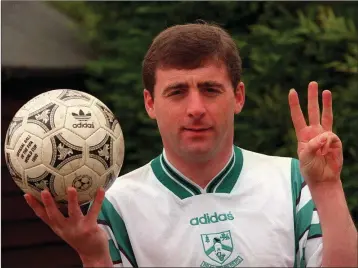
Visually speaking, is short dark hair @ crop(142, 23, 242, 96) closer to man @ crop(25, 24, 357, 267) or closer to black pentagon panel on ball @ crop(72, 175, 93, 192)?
man @ crop(25, 24, 357, 267)

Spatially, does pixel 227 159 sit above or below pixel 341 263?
above

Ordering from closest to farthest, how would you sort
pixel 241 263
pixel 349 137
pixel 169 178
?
pixel 241 263
pixel 169 178
pixel 349 137

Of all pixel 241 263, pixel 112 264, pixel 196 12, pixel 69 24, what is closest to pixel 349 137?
pixel 196 12

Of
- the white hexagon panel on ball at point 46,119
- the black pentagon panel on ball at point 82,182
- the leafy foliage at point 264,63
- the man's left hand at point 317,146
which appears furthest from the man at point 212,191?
the leafy foliage at point 264,63

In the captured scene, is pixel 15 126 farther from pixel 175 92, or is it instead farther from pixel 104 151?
pixel 175 92

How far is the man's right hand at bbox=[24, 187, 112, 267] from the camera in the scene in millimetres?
3225

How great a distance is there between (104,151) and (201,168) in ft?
1.83

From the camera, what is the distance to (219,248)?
3641 mm

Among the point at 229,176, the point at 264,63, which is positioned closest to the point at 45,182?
the point at 229,176

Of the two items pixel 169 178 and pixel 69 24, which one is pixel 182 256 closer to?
pixel 169 178

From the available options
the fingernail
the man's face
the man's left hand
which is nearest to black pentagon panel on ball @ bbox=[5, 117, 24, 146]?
the man's face

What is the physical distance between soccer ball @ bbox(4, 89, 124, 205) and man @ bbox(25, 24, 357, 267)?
12cm

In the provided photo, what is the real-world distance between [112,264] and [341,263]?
98 cm

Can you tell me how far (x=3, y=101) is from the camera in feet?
24.8
